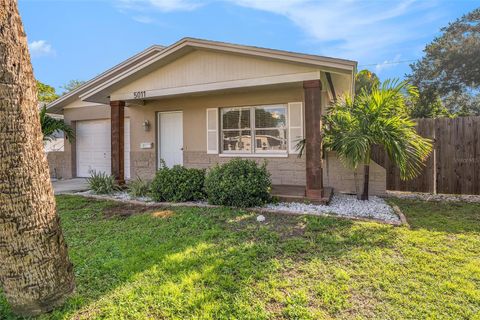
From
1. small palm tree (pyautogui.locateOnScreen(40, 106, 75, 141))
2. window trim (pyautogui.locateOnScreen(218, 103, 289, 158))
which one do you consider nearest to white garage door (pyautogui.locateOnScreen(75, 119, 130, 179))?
small palm tree (pyautogui.locateOnScreen(40, 106, 75, 141))

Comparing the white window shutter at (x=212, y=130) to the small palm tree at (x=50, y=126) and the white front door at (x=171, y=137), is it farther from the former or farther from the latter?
the small palm tree at (x=50, y=126)

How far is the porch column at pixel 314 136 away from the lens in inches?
226

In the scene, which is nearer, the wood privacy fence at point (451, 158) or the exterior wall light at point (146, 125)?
the wood privacy fence at point (451, 158)

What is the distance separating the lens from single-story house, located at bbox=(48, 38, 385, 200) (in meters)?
5.88

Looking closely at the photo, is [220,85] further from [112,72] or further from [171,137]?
[112,72]

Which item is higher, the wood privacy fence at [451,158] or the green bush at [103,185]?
the wood privacy fence at [451,158]

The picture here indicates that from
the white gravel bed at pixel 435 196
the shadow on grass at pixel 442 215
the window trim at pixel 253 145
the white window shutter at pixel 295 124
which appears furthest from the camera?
the window trim at pixel 253 145

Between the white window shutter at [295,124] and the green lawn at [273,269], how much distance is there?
3.02 metres

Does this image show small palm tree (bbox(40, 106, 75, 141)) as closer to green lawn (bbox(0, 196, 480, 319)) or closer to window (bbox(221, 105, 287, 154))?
window (bbox(221, 105, 287, 154))

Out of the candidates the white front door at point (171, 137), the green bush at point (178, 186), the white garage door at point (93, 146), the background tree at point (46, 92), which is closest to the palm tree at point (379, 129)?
the green bush at point (178, 186)

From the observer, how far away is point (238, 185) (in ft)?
18.1

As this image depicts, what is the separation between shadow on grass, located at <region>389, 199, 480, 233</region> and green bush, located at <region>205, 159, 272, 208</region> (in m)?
2.65

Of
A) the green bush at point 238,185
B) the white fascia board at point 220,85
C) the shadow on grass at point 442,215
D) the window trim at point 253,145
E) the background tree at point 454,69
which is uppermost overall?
the background tree at point 454,69

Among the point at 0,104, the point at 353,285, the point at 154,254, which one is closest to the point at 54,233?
the point at 0,104
